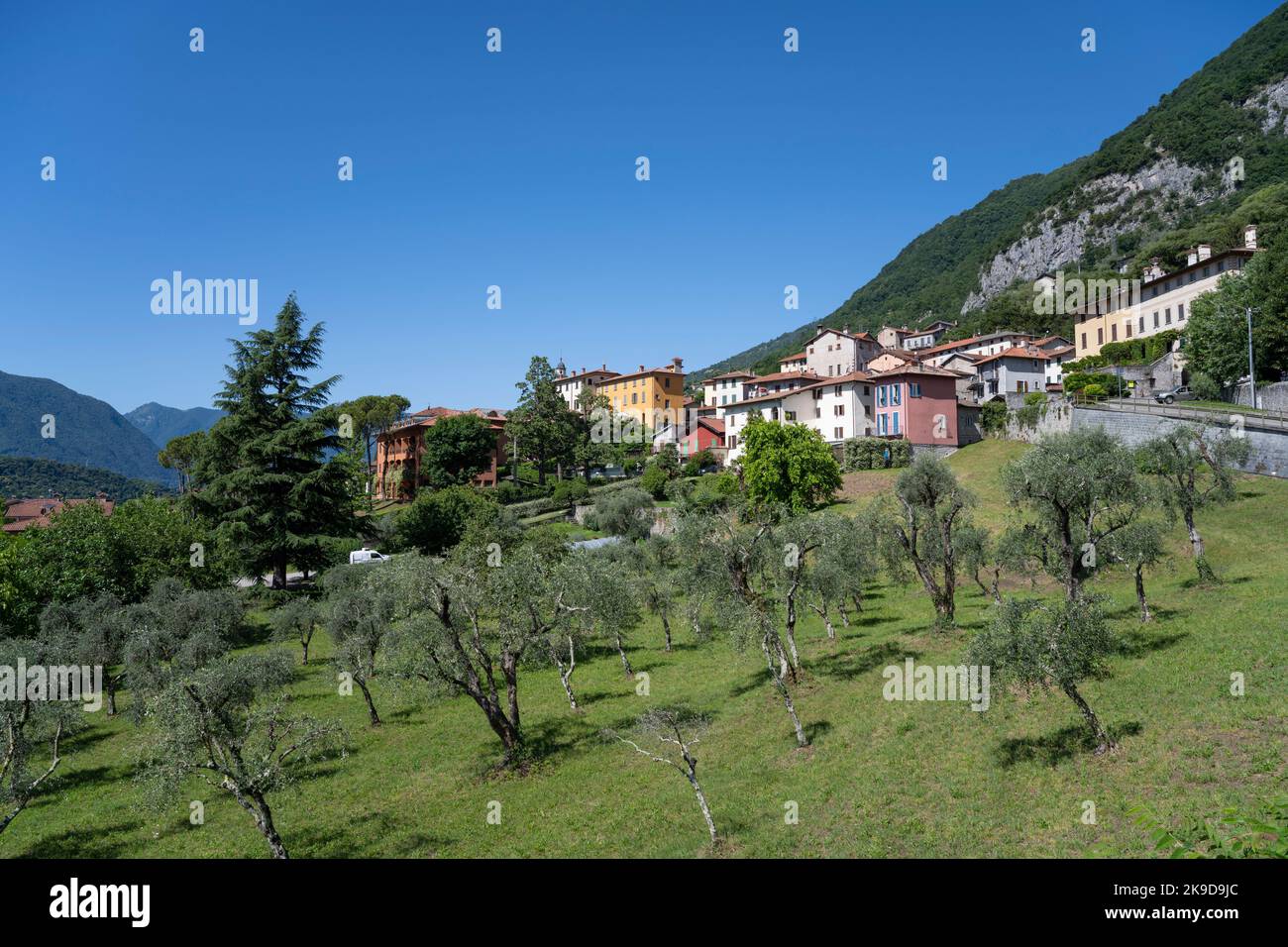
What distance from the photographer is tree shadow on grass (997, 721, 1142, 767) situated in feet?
68.1

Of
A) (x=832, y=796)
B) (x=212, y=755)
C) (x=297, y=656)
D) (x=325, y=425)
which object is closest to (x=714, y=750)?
(x=832, y=796)

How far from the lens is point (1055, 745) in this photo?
21453 millimetres

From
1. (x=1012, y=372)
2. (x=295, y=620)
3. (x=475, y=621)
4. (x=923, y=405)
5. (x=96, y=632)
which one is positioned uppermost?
(x=1012, y=372)

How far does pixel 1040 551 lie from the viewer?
30.9 m

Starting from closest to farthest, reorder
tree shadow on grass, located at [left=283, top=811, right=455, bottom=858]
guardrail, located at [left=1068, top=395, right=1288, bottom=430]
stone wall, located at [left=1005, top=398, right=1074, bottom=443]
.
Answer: tree shadow on grass, located at [left=283, top=811, right=455, bottom=858] < guardrail, located at [left=1068, top=395, right=1288, bottom=430] < stone wall, located at [left=1005, top=398, right=1074, bottom=443]

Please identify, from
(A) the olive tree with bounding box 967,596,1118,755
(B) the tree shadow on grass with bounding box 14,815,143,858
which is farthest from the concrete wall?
(B) the tree shadow on grass with bounding box 14,815,143,858

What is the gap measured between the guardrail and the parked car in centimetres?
490

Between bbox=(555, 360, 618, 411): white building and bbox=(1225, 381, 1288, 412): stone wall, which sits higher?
bbox=(555, 360, 618, 411): white building

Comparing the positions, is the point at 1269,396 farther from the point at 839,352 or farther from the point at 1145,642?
the point at 839,352

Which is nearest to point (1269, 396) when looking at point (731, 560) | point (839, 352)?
point (839, 352)

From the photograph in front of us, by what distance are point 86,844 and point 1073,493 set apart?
35.2 meters

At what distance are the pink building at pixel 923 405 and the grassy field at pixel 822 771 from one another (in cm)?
4573

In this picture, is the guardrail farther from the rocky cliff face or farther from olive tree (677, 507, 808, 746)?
the rocky cliff face

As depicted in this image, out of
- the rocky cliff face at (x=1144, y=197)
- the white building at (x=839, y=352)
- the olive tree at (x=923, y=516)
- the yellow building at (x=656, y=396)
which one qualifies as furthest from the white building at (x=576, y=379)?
the rocky cliff face at (x=1144, y=197)
